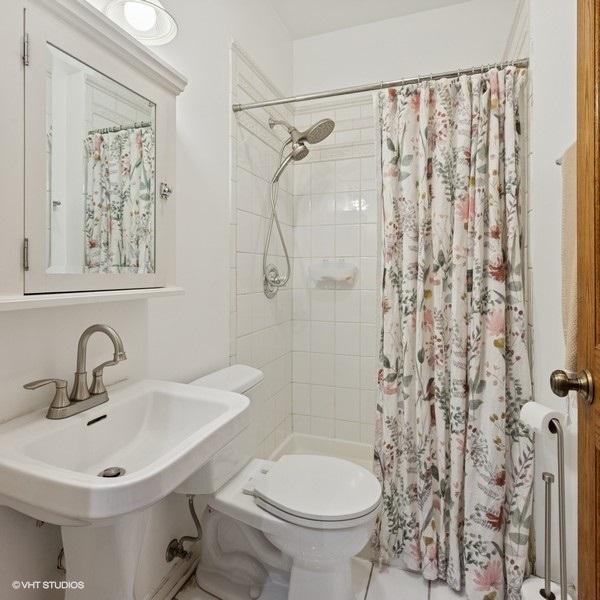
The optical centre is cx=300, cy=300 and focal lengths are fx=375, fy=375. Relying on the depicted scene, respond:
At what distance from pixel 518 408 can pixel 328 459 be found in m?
0.77

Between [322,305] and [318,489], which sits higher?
[322,305]

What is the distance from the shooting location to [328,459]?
1.54 m

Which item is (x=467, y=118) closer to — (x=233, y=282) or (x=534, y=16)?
(x=534, y=16)

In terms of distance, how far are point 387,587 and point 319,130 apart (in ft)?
6.69

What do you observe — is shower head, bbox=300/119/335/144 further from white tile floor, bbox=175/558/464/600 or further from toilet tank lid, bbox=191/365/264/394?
white tile floor, bbox=175/558/464/600

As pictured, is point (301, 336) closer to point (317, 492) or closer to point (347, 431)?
point (347, 431)

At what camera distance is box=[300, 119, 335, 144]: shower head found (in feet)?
6.03

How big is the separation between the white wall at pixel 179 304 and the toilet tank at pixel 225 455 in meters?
0.13

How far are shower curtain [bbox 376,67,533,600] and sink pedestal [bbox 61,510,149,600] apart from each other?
1.08m

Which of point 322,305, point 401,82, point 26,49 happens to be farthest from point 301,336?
point 26,49

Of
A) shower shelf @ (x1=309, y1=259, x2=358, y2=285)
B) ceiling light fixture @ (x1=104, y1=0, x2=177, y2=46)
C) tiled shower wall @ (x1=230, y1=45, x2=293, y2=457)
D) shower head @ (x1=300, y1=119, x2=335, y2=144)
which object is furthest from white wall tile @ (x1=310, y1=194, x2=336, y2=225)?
ceiling light fixture @ (x1=104, y1=0, x2=177, y2=46)

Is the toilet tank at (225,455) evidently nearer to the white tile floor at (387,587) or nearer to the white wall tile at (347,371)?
the white tile floor at (387,587)

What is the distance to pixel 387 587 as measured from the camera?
58.8 inches

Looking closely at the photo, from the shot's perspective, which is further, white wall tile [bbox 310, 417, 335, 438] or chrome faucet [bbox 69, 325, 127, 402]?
white wall tile [bbox 310, 417, 335, 438]
